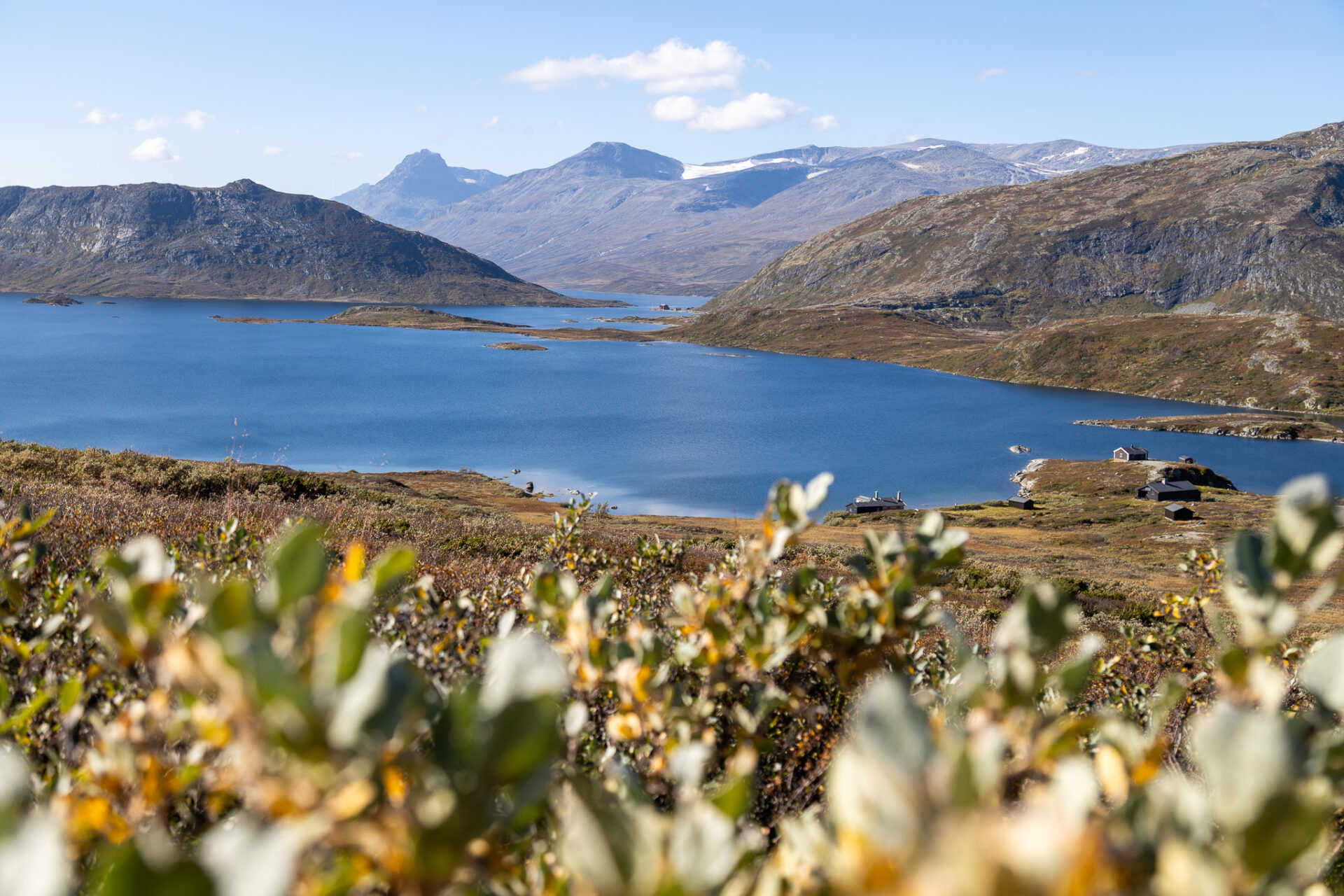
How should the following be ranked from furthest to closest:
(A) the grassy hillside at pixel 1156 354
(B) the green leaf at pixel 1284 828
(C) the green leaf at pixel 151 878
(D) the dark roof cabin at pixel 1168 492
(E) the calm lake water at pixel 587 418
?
(A) the grassy hillside at pixel 1156 354 < (E) the calm lake water at pixel 587 418 < (D) the dark roof cabin at pixel 1168 492 < (B) the green leaf at pixel 1284 828 < (C) the green leaf at pixel 151 878

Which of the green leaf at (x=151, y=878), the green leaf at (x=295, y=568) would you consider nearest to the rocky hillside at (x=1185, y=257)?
the green leaf at (x=295, y=568)

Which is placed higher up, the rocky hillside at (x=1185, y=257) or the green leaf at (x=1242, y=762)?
the rocky hillside at (x=1185, y=257)

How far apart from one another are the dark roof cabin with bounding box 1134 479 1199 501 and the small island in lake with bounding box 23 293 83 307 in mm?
214302

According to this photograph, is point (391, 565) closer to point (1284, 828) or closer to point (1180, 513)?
point (1284, 828)

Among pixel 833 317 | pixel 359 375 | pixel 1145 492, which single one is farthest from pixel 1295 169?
pixel 359 375

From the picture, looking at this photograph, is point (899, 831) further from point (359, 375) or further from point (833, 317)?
point (833, 317)

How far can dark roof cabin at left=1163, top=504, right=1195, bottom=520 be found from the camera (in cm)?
5016

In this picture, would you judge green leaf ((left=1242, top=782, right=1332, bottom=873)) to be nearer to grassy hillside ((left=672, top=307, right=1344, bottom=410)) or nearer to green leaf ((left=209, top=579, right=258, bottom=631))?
green leaf ((left=209, top=579, right=258, bottom=631))

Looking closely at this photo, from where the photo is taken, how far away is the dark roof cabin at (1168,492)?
56688 mm

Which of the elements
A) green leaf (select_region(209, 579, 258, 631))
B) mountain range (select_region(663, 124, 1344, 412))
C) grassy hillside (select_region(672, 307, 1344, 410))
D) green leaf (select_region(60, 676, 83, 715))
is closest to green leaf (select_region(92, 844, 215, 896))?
green leaf (select_region(209, 579, 258, 631))

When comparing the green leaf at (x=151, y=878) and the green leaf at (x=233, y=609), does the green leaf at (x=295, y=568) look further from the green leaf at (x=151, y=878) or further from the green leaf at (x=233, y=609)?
the green leaf at (x=151, y=878)

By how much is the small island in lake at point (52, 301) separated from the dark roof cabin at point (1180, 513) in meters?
217

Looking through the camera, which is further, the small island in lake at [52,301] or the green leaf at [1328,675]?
the small island in lake at [52,301]

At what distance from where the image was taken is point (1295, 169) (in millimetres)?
187750
